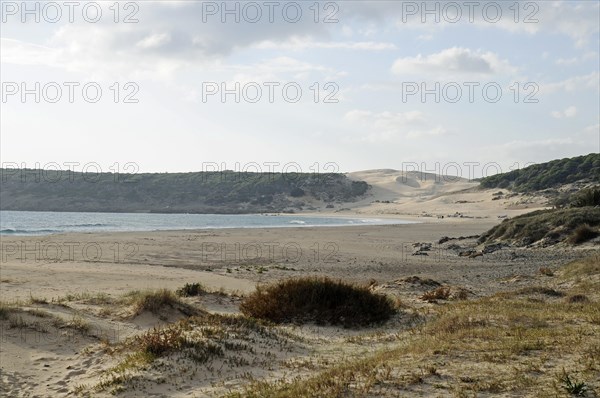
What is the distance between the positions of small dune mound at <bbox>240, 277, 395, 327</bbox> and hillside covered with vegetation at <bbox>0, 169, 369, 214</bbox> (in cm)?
9264

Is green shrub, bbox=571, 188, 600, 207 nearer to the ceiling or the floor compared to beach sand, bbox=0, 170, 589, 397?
nearer to the ceiling

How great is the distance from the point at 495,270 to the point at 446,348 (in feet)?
48.2

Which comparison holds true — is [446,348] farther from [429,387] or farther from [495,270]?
[495,270]

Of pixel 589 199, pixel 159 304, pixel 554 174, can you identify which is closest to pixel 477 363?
pixel 159 304

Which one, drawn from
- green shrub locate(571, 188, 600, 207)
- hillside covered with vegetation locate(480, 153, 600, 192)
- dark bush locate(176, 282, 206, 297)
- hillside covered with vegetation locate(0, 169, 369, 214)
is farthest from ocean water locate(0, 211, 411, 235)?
dark bush locate(176, 282, 206, 297)

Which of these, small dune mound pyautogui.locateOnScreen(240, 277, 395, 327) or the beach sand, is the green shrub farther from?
small dune mound pyautogui.locateOnScreen(240, 277, 395, 327)

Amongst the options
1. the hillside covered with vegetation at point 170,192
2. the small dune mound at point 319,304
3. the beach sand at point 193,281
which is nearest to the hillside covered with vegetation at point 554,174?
the hillside covered with vegetation at point 170,192

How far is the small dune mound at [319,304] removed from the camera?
11719 mm

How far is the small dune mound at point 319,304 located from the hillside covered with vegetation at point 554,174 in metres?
65.3

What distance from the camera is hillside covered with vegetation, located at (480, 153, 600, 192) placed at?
76.0 m

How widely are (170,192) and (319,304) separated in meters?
112

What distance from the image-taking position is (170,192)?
121000 mm

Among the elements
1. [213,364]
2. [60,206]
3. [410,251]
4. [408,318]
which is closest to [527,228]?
[410,251]

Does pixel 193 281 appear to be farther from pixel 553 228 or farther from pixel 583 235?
pixel 553 228
